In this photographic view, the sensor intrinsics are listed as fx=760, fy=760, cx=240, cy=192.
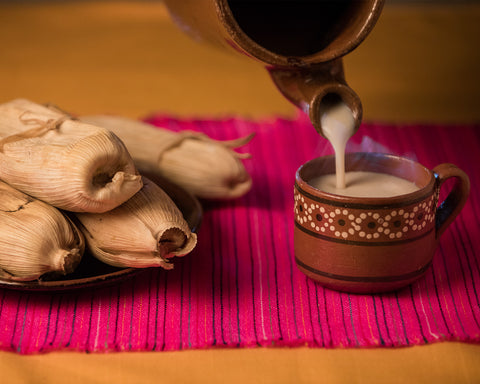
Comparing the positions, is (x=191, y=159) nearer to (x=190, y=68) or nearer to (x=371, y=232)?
(x=371, y=232)

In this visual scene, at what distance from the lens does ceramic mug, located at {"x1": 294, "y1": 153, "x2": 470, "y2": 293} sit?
2.12ft

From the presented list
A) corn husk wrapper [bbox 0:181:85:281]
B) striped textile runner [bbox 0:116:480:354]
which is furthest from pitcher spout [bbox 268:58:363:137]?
corn husk wrapper [bbox 0:181:85:281]

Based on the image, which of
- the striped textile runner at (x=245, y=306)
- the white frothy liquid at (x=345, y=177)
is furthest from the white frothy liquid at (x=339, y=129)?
the striped textile runner at (x=245, y=306)

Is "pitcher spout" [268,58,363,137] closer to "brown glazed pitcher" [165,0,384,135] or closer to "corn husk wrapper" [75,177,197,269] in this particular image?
"brown glazed pitcher" [165,0,384,135]

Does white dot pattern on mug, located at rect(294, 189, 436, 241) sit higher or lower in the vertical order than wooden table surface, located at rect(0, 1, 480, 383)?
higher

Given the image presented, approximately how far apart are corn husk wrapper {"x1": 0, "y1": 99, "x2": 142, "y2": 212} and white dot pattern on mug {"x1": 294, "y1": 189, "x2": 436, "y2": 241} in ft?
0.54

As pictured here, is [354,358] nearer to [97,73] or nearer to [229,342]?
[229,342]

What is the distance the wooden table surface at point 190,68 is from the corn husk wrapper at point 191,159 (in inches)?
4.9

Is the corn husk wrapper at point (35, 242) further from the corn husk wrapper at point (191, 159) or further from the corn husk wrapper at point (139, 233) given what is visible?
the corn husk wrapper at point (191, 159)

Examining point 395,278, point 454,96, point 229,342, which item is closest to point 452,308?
point 395,278

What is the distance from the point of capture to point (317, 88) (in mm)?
753

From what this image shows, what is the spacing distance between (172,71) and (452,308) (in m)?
0.87

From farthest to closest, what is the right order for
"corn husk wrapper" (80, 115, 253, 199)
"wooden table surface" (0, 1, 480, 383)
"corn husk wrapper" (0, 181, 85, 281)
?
1. "wooden table surface" (0, 1, 480, 383)
2. "corn husk wrapper" (80, 115, 253, 199)
3. "corn husk wrapper" (0, 181, 85, 281)

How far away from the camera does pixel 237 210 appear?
2.95ft
